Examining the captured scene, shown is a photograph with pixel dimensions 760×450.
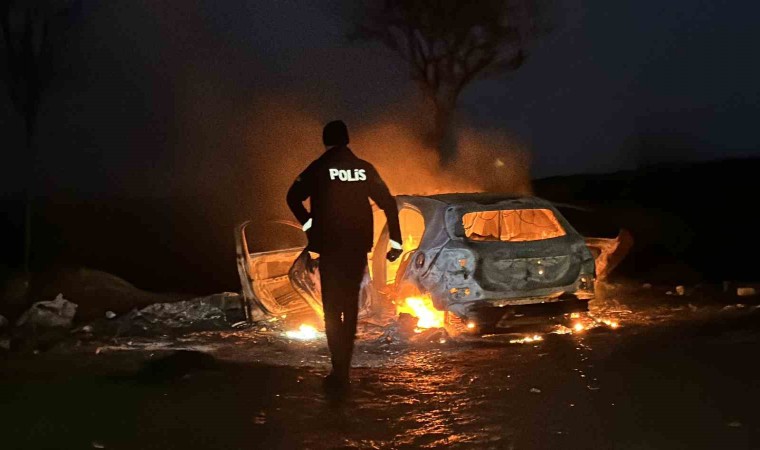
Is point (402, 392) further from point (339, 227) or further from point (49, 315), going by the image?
point (49, 315)

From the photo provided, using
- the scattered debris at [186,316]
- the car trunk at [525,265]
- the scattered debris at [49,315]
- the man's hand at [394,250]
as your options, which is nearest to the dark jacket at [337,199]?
the man's hand at [394,250]

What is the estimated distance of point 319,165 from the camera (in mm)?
5898

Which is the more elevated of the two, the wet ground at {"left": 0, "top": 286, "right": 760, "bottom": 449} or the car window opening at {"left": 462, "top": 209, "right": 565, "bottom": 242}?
the car window opening at {"left": 462, "top": 209, "right": 565, "bottom": 242}

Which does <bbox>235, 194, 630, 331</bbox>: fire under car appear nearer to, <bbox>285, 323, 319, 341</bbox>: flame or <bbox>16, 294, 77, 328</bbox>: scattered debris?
<bbox>285, 323, 319, 341</bbox>: flame

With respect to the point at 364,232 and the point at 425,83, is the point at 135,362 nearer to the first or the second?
the point at 364,232

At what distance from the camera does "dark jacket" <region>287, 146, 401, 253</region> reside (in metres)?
5.84

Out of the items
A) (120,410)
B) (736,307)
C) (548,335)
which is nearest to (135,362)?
(120,410)

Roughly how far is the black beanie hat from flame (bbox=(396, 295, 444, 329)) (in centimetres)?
257

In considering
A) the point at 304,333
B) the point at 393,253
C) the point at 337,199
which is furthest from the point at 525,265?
the point at 337,199

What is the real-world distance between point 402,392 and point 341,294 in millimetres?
881

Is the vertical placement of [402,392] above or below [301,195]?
below

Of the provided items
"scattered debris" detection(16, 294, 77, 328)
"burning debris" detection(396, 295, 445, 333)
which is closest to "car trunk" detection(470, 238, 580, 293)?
"burning debris" detection(396, 295, 445, 333)

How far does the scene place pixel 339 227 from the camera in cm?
584

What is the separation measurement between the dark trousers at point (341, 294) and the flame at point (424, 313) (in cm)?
224
